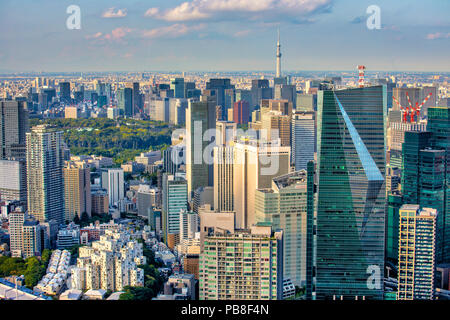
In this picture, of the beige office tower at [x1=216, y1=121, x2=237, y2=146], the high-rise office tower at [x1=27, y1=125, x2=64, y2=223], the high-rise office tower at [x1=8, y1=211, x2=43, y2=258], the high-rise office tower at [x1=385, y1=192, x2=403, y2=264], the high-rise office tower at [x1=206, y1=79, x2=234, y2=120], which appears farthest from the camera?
the beige office tower at [x1=216, y1=121, x2=237, y2=146]

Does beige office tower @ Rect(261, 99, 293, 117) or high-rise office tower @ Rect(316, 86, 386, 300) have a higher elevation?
beige office tower @ Rect(261, 99, 293, 117)

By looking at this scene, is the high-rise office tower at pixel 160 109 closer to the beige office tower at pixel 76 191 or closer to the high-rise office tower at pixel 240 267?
the beige office tower at pixel 76 191

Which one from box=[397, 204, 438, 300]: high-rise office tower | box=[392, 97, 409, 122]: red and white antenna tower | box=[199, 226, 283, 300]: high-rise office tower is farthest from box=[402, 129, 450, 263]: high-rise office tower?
box=[199, 226, 283, 300]: high-rise office tower

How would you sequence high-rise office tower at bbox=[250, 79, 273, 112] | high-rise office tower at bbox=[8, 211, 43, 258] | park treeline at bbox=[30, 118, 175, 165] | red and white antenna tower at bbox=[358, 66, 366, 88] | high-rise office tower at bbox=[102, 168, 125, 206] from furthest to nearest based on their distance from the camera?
park treeline at bbox=[30, 118, 175, 165]
high-rise office tower at bbox=[102, 168, 125, 206]
high-rise office tower at bbox=[250, 79, 273, 112]
high-rise office tower at bbox=[8, 211, 43, 258]
red and white antenna tower at bbox=[358, 66, 366, 88]

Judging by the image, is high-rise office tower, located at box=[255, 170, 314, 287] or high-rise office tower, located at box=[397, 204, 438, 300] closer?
high-rise office tower, located at box=[397, 204, 438, 300]

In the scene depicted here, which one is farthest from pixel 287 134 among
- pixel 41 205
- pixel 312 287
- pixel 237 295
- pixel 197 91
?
pixel 237 295

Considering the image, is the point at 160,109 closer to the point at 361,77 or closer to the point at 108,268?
the point at 361,77

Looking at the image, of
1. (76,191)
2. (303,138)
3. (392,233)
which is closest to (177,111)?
(303,138)

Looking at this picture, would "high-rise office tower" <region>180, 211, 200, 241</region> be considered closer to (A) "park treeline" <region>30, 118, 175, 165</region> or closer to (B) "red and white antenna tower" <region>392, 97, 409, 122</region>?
(B) "red and white antenna tower" <region>392, 97, 409, 122</region>
